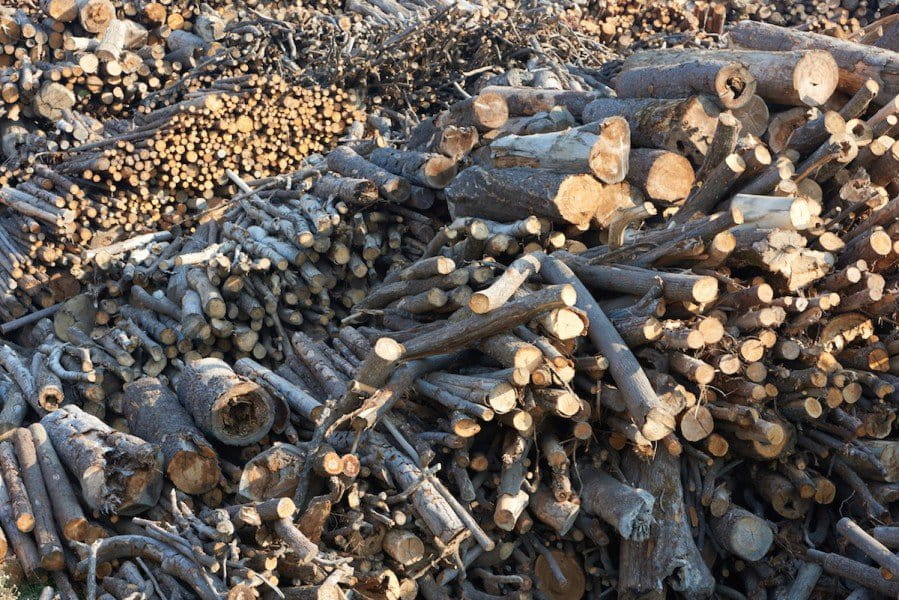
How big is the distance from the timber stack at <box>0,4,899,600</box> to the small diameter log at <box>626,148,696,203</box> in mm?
19

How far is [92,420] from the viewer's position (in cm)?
692

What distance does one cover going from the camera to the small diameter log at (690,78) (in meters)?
7.96

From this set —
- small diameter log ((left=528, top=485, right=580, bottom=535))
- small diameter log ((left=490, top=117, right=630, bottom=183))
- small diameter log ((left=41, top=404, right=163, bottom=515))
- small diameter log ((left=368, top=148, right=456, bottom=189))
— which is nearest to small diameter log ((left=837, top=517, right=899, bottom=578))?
small diameter log ((left=528, top=485, right=580, bottom=535))

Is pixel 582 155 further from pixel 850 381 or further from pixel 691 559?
pixel 691 559

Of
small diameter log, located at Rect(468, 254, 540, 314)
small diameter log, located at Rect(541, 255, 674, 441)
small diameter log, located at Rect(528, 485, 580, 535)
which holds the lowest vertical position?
small diameter log, located at Rect(528, 485, 580, 535)

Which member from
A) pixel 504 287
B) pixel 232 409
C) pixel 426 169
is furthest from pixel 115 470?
pixel 426 169

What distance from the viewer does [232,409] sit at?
6.80 metres

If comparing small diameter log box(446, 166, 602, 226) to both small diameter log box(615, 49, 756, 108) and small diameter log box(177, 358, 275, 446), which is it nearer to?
small diameter log box(615, 49, 756, 108)

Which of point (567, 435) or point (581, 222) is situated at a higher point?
point (581, 222)

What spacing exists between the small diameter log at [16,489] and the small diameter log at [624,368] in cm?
398

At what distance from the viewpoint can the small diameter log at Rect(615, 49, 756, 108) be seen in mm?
7957

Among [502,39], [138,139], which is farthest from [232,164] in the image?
[502,39]

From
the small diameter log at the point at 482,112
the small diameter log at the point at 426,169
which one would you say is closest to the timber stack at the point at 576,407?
the small diameter log at the point at 426,169

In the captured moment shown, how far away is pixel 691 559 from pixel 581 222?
295 cm
